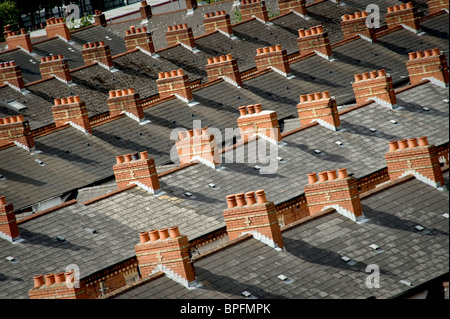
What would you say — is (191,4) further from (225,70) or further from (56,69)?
(225,70)

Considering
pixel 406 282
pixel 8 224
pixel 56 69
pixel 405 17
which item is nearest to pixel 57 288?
pixel 8 224

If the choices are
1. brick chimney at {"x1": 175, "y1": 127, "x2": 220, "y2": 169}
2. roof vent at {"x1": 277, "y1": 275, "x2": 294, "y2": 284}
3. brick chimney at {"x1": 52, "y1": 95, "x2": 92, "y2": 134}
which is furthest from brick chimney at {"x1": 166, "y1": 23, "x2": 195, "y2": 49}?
roof vent at {"x1": 277, "y1": 275, "x2": 294, "y2": 284}

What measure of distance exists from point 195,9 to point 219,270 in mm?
50590

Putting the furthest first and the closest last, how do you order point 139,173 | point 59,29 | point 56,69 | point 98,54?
point 59,29, point 98,54, point 56,69, point 139,173

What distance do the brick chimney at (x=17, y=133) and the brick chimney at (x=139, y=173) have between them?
8.76 meters

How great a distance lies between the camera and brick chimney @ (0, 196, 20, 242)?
37.5 metres

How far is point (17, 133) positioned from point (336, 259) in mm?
23300

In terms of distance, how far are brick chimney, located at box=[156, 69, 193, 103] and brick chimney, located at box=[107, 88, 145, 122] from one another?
264 cm

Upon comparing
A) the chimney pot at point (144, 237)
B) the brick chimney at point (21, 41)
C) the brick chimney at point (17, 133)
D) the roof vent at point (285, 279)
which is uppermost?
the brick chimney at point (21, 41)

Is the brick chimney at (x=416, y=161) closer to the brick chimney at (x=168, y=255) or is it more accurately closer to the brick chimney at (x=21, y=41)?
the brick chimney at (x=168, y=255)

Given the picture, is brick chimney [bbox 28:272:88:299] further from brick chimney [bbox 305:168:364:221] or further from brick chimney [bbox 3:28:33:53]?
brick chimney [bbox 3:28:33:53]

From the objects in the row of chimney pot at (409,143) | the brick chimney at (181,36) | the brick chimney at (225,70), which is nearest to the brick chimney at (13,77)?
the brick chimney at (181,36)

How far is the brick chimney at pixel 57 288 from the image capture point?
29.3m

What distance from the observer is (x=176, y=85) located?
55.3 m
